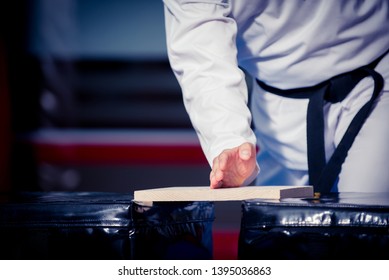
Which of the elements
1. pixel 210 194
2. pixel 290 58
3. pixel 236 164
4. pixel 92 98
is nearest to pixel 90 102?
pixel 92 98

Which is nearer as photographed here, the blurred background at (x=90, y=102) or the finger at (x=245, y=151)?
the finger at (x=245, y=151)

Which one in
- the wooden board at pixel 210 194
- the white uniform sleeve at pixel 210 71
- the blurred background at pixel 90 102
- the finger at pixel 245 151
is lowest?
the blurred background at pixel 90 102

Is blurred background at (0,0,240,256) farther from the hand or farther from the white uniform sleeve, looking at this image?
the hand

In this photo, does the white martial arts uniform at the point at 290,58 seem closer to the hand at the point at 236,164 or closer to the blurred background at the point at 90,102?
the hand at the point at 236,164

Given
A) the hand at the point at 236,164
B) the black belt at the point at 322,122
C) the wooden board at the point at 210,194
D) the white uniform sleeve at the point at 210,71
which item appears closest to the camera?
the wooden board at the point at 210,194

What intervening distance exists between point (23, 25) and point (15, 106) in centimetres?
42

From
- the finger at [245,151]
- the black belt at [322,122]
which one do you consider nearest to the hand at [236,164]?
the finger at [245,151]

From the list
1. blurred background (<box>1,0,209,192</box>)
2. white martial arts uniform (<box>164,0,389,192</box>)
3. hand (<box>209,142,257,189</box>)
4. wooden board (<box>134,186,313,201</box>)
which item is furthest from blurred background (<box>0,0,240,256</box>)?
wooden board (<box>134,186,313,201</box>)

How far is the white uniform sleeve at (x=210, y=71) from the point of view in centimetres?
142

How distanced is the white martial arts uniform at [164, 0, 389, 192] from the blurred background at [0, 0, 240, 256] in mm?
1559

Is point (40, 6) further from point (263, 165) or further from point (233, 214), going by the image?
point (263, 165)

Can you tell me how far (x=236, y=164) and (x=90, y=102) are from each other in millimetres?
2154

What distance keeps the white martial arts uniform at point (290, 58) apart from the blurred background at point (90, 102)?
5.12ft
